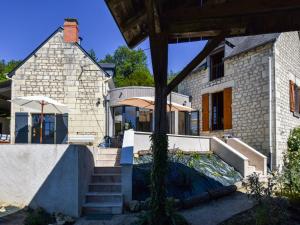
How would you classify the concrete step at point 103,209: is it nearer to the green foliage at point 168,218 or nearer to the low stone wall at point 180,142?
the green foliage at point 168,218

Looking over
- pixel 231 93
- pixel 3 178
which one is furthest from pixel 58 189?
pixel 231 93

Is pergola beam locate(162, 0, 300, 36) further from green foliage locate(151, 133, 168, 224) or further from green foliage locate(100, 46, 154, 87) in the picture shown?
green foliage locate(100, 46, 154, 87)

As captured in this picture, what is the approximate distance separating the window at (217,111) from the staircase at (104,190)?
7810mm

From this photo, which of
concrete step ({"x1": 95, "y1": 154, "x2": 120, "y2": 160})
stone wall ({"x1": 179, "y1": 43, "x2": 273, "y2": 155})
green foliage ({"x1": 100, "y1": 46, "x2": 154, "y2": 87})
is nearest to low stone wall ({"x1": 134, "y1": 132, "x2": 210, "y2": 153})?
concrete step ({"x1": 95, "y1": 154, "x2": 120, "y2": 160})

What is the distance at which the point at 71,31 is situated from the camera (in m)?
15.2

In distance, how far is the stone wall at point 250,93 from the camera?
13.3 meters

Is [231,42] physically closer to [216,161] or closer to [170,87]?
[216,161]

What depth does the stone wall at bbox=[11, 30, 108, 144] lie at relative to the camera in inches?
579

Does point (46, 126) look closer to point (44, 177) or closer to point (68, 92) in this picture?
point (68, 92)

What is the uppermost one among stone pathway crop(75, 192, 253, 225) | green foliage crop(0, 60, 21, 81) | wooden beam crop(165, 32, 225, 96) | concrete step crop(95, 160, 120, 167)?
green foliage crop(0, 60, 21, 81)

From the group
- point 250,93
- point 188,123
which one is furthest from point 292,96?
point 188,123

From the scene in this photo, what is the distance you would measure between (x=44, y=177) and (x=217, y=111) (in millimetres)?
11096

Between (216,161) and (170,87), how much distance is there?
637cm

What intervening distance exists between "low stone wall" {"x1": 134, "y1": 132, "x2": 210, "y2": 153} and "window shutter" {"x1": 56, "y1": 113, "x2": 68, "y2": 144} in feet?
18.0
